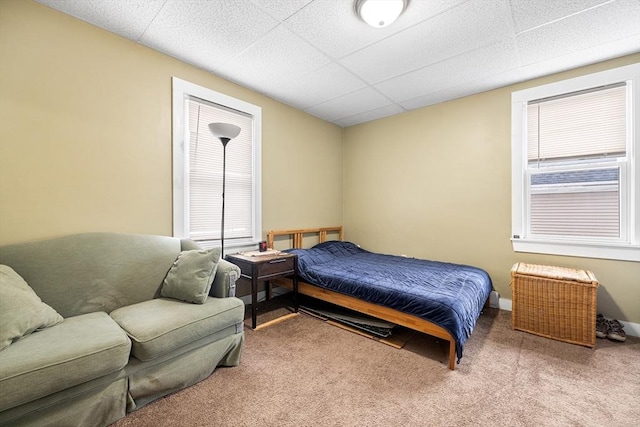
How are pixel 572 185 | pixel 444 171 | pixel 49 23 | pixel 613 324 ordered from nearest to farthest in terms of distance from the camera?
pixel 49 23, pixel 613 324, pixel 572 185, pixel 444 171

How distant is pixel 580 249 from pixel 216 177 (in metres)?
3.77

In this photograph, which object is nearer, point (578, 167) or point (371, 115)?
point (578, 167)

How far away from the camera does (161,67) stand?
2.43 meters

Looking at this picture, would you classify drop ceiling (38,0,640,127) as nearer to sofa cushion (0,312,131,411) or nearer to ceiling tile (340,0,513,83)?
ceiling tile (340,0,513,83)

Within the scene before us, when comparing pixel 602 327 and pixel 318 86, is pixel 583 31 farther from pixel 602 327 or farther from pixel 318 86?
pixel 602 327

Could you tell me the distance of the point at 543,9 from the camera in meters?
1.86

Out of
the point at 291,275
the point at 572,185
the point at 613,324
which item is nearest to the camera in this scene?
the point at 613,324

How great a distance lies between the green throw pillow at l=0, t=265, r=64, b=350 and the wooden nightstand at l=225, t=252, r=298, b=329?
132 cm

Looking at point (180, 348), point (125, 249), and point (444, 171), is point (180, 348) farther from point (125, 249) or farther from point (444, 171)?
point (444, 171)

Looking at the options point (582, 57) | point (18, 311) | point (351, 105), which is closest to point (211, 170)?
point (18, 311)

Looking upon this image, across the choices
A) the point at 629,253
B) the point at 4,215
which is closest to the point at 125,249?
the point at 4,215

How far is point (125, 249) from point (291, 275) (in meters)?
1.53

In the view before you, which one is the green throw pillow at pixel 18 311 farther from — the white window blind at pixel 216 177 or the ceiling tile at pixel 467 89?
the ceiling tile at pixel 467 89

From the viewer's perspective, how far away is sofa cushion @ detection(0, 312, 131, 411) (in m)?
1.10
